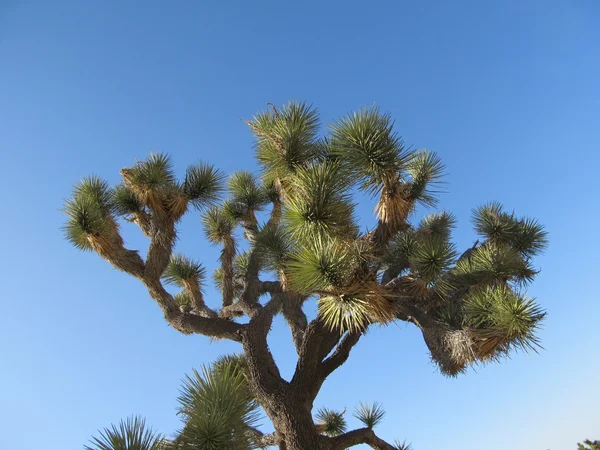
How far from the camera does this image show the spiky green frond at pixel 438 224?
842 centimetres

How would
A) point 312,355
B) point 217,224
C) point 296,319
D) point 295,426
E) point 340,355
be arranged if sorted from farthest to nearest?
point 217,224 < point 296,319 < point 340,355 < point 312,355 < point 295,426

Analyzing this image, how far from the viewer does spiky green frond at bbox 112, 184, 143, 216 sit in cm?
730

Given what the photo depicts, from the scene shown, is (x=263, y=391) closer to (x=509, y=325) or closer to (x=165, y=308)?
(x=165, y=308)

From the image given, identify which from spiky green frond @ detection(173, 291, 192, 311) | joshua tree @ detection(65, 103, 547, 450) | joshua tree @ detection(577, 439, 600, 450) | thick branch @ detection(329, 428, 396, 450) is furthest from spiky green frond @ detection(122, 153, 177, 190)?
joshua tree @ detection(577, 439, 600, 450)

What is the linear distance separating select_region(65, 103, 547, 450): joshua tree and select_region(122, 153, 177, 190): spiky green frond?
0.08 ft

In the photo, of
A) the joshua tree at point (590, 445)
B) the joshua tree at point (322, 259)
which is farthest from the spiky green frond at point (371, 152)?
the joshua tree at point (590, 445)

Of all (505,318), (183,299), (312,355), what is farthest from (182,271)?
(505,318)

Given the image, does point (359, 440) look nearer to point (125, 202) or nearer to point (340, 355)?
point (340, 355)

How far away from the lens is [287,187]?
252 inches

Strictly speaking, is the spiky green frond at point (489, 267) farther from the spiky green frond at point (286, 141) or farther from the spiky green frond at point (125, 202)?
the spiky green frond at point (125, 202)

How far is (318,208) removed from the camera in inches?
201

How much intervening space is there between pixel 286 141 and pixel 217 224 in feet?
9.25

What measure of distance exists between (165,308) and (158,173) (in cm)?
222

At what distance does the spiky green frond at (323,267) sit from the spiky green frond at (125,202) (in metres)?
3.89
